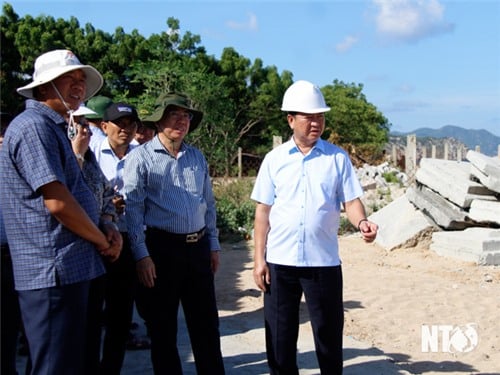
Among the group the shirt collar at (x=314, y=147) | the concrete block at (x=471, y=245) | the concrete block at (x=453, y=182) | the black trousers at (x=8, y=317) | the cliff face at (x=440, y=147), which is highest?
the cliff face at (x=440, y=147)

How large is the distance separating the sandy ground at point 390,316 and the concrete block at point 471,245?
0.42 ft

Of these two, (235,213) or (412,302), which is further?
(235,213)

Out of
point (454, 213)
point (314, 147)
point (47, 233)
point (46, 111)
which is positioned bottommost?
point (454, 213)

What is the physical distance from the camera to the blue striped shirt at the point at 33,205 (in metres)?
2.49

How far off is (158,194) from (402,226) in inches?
275

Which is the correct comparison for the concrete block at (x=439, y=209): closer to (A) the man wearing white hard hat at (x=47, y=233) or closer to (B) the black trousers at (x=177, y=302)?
(B) the black trousers at (x=177, y=302)

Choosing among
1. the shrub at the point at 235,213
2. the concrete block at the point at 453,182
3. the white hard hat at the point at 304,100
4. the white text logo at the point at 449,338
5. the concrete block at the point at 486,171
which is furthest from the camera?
the shrub at the point at 235,213

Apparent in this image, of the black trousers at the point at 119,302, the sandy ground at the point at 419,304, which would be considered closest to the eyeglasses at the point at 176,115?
the black trousers at the point at 119,302

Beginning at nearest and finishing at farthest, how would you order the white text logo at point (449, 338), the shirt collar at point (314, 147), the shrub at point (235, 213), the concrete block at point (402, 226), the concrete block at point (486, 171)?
the shirt collar at point (314, 147) < the white text logo at point (449, 338) < the concrete block at point (486, 171) < the concrete block at point (402, 226) < the shrub at point (235, 213)

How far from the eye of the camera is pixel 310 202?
356 centimetres

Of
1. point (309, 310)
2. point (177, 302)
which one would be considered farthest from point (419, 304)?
point (177, 302)

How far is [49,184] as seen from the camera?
2.49 m

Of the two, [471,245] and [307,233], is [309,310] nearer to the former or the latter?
[307,233]

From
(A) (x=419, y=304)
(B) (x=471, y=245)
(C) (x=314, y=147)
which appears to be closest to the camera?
(C) (x=314, y=147)
